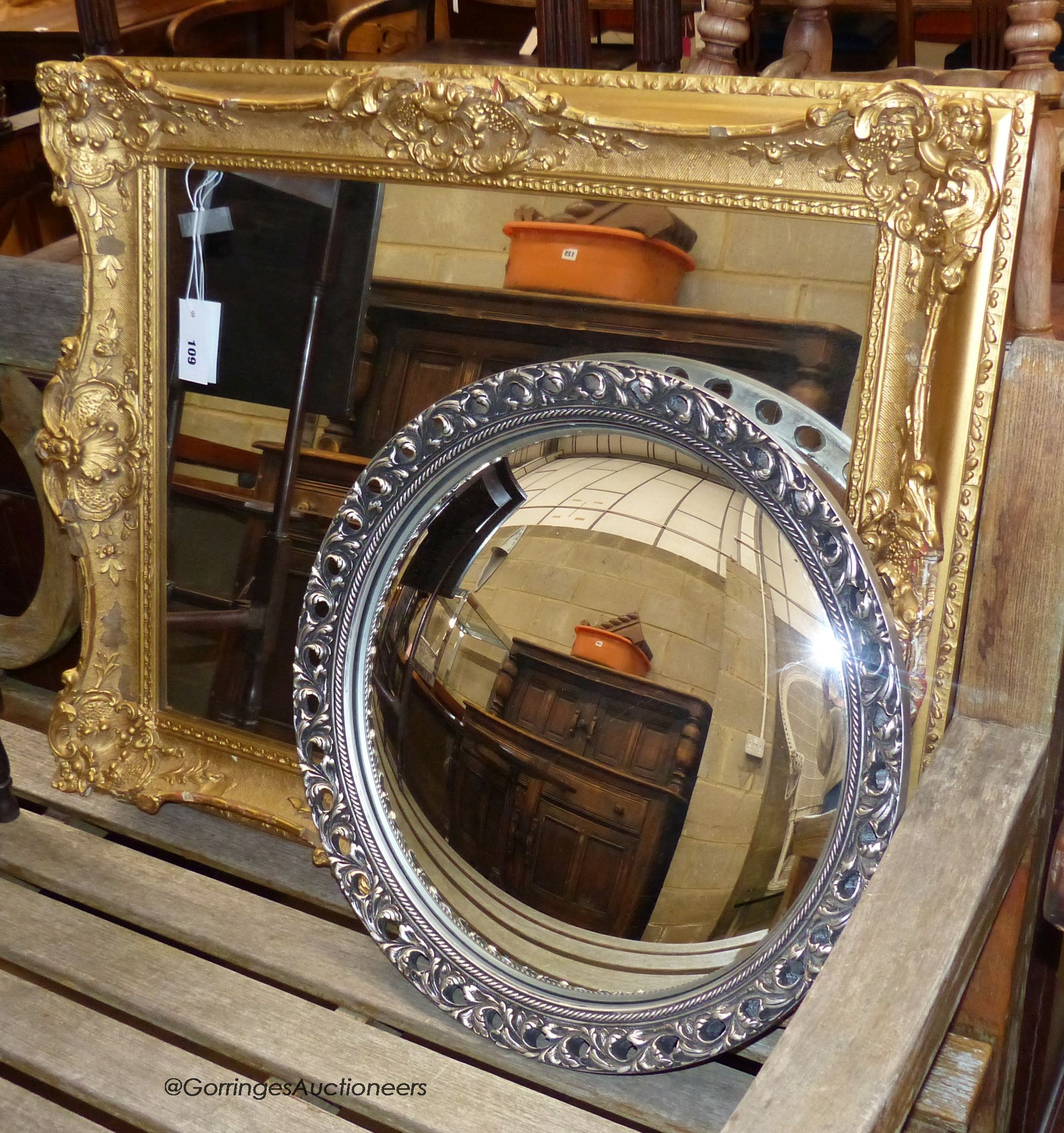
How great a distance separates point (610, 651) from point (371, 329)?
349 millimetres

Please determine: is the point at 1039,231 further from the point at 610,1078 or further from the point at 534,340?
the point at 610,1078

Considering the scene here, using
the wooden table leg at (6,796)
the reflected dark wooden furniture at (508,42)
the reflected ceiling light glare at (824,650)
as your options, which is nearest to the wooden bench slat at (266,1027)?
the wooden table leg at (6,796)

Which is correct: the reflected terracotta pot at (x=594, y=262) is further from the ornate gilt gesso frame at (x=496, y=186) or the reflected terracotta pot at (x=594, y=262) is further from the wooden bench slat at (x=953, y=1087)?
the wooden bench slat at (x=953, y=1087)

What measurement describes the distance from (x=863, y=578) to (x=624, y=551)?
18 cm

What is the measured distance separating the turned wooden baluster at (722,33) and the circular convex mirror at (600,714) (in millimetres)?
469

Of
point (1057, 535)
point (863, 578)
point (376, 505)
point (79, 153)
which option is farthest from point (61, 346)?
point (1057, 535)

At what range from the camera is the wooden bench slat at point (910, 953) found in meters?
0.56

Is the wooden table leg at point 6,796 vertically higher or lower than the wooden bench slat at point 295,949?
higher

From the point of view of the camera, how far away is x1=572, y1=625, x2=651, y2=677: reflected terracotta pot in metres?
0.81

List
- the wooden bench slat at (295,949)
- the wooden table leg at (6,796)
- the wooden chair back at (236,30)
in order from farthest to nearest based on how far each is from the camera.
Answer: the wooden chair back at (236,30), the wooden table leg at (6,796), the wooden bench slat at (295,949)

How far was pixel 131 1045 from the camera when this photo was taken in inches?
34.6

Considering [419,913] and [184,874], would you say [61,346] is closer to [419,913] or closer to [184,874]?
[184,874]

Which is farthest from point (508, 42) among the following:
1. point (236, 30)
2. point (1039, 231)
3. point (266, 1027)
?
point (266, 1027)

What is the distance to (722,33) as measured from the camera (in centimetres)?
107
